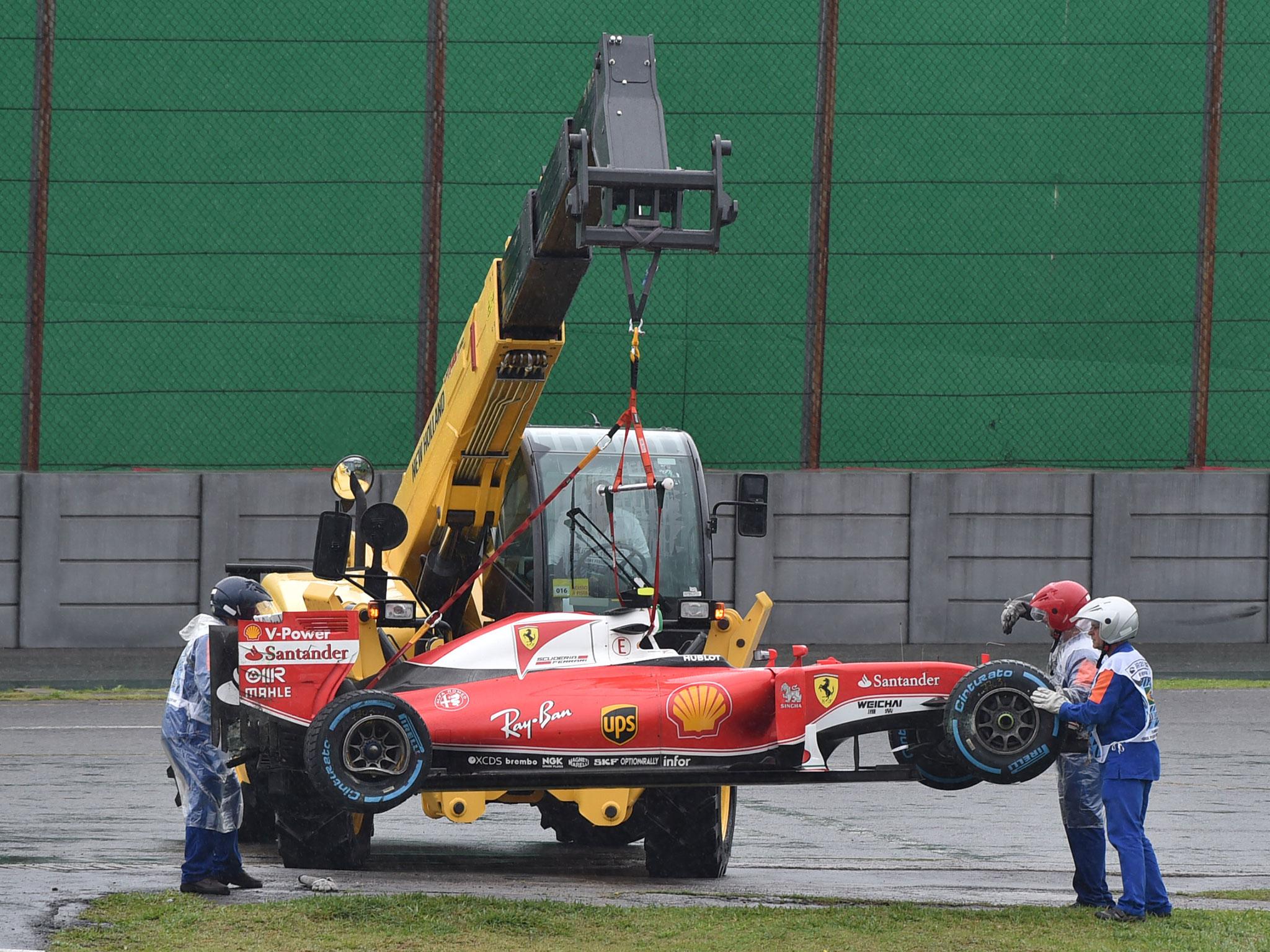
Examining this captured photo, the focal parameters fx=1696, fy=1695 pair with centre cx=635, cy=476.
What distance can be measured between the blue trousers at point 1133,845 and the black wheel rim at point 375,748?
3504 mm

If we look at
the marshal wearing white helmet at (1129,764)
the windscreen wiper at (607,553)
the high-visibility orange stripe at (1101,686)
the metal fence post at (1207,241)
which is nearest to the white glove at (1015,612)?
the marshal wearing white helmet at (1129,764)

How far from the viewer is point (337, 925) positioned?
770cm

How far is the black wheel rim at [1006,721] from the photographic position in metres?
7.86

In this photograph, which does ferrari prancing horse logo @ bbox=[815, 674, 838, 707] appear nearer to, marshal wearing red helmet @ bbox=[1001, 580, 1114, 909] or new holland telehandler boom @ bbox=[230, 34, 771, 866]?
marshal wearing red helmet @ bbox=[1001, 580, 1114, 909]

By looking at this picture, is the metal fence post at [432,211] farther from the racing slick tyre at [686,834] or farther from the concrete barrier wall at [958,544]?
the racing slick tyre at [686,834]

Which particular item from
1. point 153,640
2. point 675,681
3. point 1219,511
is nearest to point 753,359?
point 1219,511

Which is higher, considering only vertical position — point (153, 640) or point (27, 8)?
point (27, 8)

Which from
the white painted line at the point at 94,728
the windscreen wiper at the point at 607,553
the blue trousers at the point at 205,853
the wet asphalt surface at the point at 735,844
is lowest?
the white painted line at the point at 94,728

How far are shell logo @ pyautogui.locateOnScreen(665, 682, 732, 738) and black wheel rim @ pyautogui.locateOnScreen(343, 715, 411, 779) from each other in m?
1.37

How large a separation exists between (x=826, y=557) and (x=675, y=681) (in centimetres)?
1253

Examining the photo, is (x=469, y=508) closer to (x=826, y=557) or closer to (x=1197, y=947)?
(x=1197, y=947)

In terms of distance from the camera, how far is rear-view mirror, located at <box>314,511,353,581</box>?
31.8 ft

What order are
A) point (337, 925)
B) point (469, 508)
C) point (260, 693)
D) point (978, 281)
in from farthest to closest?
point (978, 281) < point (469, 508) < point (260, 693) < point (337, 925)

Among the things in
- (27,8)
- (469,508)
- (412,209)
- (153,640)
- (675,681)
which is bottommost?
(153,640)
